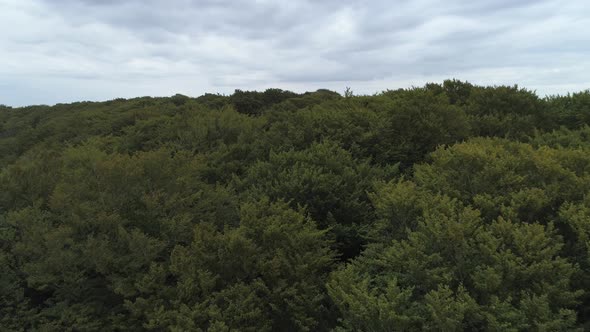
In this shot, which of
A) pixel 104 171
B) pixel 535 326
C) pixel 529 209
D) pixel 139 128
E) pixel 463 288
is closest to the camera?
pixel 535 326

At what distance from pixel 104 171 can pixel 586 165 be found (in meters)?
10.8

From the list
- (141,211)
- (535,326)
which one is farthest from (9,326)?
(535,326)

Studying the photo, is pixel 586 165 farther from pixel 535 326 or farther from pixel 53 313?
pixel 53 313

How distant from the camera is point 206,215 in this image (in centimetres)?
1048

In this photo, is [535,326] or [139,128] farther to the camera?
[139,128]

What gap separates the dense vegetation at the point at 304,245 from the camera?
20.7 ft

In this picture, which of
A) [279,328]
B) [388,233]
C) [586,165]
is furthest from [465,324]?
[586,165]

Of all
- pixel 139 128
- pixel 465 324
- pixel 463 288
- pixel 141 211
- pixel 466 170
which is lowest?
pixel 465 324

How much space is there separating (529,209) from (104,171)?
9260 mm

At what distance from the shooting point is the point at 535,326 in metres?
5.73

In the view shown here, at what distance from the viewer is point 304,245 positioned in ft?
29.3

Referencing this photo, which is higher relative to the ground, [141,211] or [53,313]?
[141,211]

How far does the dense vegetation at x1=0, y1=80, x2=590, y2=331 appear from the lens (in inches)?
249

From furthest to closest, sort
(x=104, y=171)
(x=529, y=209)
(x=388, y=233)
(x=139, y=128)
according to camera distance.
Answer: (x=139, y=128), (x=104, y=171), (x=388, y=233), (x=529, y=209)
